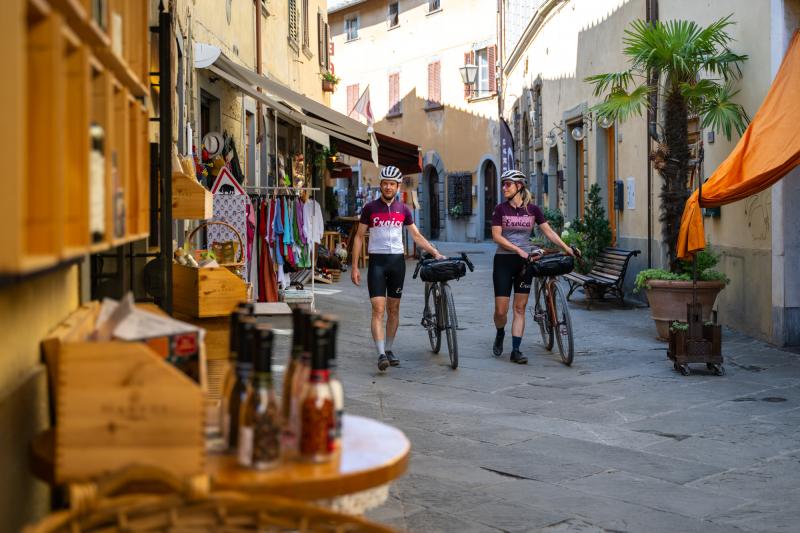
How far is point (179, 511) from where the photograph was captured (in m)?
2.37

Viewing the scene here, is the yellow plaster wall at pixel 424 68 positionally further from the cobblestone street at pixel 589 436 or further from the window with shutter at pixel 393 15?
the cobblestone street at pixel 589 436

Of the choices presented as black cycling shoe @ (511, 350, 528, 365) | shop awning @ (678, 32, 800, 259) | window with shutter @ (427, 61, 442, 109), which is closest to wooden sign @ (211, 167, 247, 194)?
black cycling shoe @ (511, 350, 528, 365)

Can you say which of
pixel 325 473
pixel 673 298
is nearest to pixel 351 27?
pixel 673 298

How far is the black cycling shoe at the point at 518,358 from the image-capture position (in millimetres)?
9549

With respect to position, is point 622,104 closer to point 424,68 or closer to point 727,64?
point 727,64

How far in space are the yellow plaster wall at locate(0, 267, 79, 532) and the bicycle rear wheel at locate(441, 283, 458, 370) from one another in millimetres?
6263

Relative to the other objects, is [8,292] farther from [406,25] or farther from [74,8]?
[406,25]

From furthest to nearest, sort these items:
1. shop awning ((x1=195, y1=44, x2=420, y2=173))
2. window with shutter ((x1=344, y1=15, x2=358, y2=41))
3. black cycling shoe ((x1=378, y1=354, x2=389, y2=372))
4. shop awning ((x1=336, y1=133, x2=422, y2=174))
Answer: window with shutter ((x1=344, y1=15, x2=358, y2=41))
shop awning ((x1=336, y1=133, x2=422, y2=174))
shop awning ((x1=195, y1=44, x2=420, y2=173))
black cycling shoe ((x1=378, y1=354, x2=389, y2=372))

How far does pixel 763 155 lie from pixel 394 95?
3067 cm

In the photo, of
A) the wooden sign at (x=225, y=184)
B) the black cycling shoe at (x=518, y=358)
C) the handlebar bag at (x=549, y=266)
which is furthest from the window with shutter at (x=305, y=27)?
the black cycling shoe at (x=518, y=358)

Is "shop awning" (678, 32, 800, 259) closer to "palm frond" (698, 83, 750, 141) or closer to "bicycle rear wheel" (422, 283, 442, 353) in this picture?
"palm frond" (698, 83, 750, 141)

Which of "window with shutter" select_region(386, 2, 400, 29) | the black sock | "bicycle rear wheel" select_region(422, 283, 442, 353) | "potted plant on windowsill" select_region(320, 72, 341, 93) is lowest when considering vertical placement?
the black sock

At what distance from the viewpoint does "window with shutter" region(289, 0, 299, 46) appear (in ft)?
66.3

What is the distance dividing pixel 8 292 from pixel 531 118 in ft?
79.8
